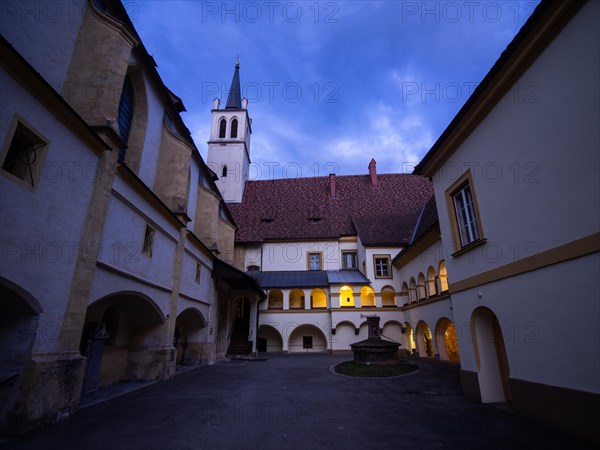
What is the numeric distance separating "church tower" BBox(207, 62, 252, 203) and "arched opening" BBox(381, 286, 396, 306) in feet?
52.3

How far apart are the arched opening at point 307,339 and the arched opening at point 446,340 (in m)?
9.91

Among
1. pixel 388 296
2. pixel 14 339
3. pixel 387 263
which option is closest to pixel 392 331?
pixel 388 296

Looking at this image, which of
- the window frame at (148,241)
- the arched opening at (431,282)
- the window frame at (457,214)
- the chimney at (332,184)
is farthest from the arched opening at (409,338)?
the window frame at (148,241)

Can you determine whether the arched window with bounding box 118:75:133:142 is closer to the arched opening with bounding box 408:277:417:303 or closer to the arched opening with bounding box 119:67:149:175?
the arched opening with bounding box 119:67:149:175

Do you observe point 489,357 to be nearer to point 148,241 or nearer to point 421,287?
point 148,241

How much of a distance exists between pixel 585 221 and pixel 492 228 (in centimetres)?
216

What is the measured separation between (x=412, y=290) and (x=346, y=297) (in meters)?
5.86

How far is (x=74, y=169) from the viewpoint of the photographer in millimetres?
6082

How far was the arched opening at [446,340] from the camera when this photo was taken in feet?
51.4

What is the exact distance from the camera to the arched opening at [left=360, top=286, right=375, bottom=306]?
2403 cm

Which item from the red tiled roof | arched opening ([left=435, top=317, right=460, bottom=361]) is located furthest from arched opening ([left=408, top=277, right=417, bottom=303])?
the red tiled roof

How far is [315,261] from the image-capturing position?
26.9 m

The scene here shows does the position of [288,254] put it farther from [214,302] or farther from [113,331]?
[113,331]

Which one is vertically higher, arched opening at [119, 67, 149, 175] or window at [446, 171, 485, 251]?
arched opening at [119, 67, 149, 175]
